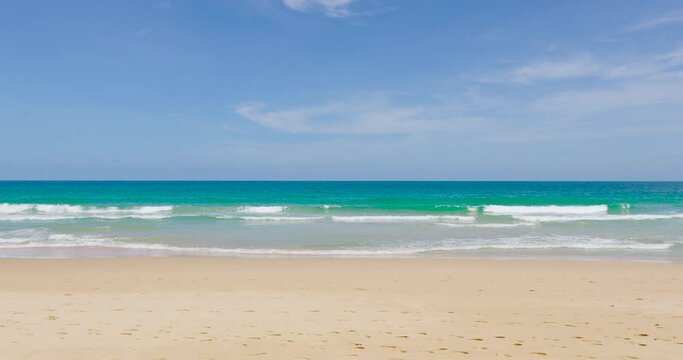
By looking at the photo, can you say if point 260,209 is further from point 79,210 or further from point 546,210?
point 546,210

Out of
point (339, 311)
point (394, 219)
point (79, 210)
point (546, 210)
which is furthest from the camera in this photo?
point (546, 210)

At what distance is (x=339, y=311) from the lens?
667 cm

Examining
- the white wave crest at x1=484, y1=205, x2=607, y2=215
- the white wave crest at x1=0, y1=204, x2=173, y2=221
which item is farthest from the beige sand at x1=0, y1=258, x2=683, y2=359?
the white wave crest at x1=484, y1=205, x2=607, y2=215

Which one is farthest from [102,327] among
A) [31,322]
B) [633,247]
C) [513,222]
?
[513,222]

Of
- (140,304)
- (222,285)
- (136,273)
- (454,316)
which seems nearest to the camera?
(454,316)

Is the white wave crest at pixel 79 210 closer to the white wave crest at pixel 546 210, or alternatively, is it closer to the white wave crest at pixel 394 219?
the white wave crest at pixel 394 219

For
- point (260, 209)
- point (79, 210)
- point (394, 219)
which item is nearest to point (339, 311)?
point (394, 219)

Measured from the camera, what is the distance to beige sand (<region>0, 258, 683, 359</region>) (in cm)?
496

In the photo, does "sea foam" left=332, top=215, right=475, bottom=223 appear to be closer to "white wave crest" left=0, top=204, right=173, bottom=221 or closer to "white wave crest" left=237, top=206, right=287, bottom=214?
"white wave crest" left=237, top=206, right=287, bottom=214

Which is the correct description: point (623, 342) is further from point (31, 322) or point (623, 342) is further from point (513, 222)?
point (513, 222)

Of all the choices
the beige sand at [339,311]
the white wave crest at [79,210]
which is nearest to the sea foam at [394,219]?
the white wave crest at [79,210]

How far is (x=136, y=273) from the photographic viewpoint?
1005 cm

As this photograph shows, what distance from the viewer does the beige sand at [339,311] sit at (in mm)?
4961

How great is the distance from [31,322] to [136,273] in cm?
425
